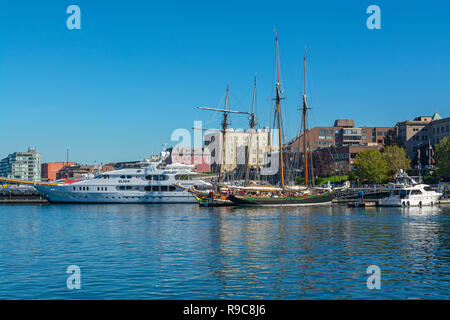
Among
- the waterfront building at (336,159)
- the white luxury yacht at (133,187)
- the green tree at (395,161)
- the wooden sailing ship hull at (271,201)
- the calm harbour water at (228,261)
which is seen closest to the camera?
the calm harbour water at (228,261)

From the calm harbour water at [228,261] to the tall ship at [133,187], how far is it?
200 ft

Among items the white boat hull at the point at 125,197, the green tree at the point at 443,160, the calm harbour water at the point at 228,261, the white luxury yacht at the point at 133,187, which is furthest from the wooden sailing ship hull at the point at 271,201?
the calm harbour water at the point at 228,261

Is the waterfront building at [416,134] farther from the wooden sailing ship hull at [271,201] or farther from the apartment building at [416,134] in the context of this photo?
the wooden sailing ship hull at [271,201]

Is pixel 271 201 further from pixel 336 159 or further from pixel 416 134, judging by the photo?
pixel 416 134

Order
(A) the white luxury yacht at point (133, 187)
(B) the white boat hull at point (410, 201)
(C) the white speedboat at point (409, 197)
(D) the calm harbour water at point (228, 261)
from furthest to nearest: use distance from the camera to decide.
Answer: (A) the white luxury yacht at point (133, 187)
(C) the white speedboat at point (409, 197)
(B) the white boat hull at point (410, 201)
(D) the calm harbour water at point (228, 261)

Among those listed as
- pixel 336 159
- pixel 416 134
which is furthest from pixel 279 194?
pixel 416 134

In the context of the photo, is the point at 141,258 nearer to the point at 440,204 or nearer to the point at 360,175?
the point at 440,204

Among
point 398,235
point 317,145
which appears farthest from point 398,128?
point 398,235

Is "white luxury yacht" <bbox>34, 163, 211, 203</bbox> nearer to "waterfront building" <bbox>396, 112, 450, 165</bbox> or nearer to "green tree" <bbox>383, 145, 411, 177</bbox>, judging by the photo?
"green tree" <bbox>383, 145, 411, 177</bbox>

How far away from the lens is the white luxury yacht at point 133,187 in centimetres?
11631

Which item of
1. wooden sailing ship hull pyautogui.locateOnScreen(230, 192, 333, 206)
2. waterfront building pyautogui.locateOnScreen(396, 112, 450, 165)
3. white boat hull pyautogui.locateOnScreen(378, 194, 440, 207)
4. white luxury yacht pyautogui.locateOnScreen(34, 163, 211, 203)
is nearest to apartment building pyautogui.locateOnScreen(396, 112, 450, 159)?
waterfront building pyautogui.locateOnScreen(396, 112, 450, 165)

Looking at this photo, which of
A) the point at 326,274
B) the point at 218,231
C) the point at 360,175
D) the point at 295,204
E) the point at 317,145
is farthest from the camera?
the point at 317,145

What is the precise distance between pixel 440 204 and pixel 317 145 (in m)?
101

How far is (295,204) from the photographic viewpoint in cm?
9806
